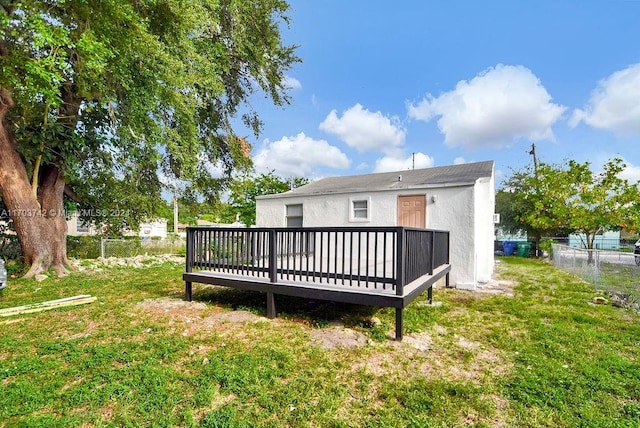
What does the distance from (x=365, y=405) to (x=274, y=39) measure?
11245mm

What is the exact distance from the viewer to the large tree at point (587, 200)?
12016 mm

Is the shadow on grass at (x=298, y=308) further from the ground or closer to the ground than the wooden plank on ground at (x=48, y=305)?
closer to the ground

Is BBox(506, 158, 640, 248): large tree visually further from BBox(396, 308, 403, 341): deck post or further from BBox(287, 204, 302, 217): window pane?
BBox(396, 308, 403, 341): deck post

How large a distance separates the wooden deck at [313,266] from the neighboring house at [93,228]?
7670 mm

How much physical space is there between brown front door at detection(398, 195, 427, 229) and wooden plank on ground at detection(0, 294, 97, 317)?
6950 mm

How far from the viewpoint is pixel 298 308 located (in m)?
5.02

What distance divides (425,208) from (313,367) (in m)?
5.69

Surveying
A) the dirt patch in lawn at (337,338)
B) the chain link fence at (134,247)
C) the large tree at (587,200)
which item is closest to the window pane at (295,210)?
the dirt patch in lawn at (337,338)

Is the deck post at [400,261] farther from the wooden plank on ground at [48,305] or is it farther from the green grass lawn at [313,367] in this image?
the wooden plank on ground at [48,305]

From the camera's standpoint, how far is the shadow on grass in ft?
14.5

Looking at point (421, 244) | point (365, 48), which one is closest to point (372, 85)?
point (365, 48)

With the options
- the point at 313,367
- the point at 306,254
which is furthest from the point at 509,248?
the point at 313,367

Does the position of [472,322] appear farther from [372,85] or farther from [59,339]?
[372,85]

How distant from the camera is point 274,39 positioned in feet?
34.3
